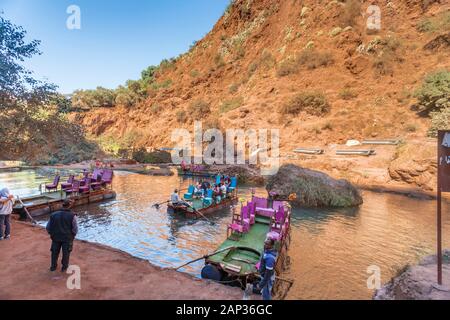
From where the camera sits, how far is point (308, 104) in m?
44.4

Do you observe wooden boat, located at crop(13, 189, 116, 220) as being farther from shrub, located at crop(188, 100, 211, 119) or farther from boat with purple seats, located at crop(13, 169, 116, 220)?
shrub, located at crop(188, 100, 211, 119)

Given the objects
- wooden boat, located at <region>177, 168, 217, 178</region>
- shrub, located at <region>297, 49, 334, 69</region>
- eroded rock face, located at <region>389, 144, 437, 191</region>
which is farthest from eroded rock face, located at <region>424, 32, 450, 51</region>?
wooden boat, located at <region>177, 168, 217, 178</region>

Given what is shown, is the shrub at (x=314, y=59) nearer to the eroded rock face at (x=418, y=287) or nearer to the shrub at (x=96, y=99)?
the eroded rock face at (x=418, y=287)

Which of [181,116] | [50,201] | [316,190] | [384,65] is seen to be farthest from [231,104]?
[50,201]

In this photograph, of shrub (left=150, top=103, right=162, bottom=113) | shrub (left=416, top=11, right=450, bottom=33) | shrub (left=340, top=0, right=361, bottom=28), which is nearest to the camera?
shrub (left=416, top=11, right=450, bottom=33)

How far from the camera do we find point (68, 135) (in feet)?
51.3

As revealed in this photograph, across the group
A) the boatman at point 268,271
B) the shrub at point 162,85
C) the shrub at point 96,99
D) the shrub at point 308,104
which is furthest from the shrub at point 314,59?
the shrub at point 96,99

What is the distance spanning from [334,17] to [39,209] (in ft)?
181

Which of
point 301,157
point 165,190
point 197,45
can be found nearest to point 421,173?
point 301,157

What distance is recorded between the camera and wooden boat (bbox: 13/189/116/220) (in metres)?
16.8

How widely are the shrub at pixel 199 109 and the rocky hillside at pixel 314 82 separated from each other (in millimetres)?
190

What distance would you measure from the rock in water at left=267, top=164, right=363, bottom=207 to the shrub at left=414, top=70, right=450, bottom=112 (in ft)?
67.9

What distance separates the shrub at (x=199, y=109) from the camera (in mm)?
56594
